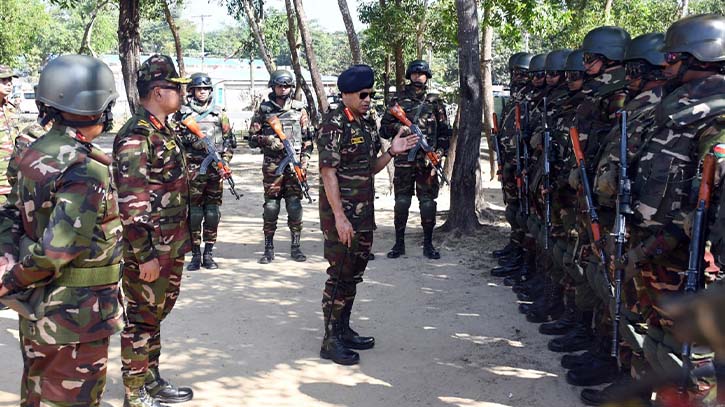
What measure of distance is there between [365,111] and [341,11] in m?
7.70

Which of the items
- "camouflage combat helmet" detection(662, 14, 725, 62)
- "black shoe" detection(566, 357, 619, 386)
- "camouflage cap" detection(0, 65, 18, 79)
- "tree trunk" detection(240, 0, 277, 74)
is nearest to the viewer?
"camouflage combat helmet" detection(662, 14, 725, 62)

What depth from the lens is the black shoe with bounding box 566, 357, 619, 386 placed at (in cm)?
473

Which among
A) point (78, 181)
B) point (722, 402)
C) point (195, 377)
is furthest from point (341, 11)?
point (722, 402)

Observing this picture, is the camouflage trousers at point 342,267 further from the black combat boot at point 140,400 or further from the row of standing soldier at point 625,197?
the row of standing soldier at point 625,197

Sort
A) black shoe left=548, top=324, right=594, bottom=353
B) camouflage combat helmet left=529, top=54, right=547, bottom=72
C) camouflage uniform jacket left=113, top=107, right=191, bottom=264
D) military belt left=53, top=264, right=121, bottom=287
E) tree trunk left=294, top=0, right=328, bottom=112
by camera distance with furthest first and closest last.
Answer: tree trunk left=294, top=0, right=328, bottom=112 → camouflage combat helmet left=529, top=54, right=547, bottom=72 → black shoe left=548, top=324, right=594, bottom=353 → camouflage uniform jacket left=113, top=107, right=191, bottom=264 → military belt left=53, top=264, right=121, bottom=287

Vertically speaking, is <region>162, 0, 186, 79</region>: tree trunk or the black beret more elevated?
<region>162, 0, 186, 79</region>: tree trunk

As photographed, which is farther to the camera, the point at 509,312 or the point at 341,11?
the point at 341,11

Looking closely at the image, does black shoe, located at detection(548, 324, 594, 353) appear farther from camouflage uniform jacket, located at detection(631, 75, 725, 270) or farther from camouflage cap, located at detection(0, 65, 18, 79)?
camouflage cap, located at detection(0, 65, 18, 79)

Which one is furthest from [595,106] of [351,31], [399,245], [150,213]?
[351,31]

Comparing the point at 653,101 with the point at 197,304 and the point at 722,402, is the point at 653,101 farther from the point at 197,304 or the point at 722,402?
the point at 197,304

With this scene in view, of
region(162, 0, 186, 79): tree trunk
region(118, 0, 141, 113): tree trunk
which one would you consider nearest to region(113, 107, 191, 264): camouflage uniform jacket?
region(118, 0, 141, 113): tree trunk

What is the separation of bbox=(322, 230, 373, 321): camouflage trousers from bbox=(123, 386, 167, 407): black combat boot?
55.6 inches

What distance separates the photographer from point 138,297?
4.25 metres

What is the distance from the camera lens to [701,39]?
3492 millimetres
